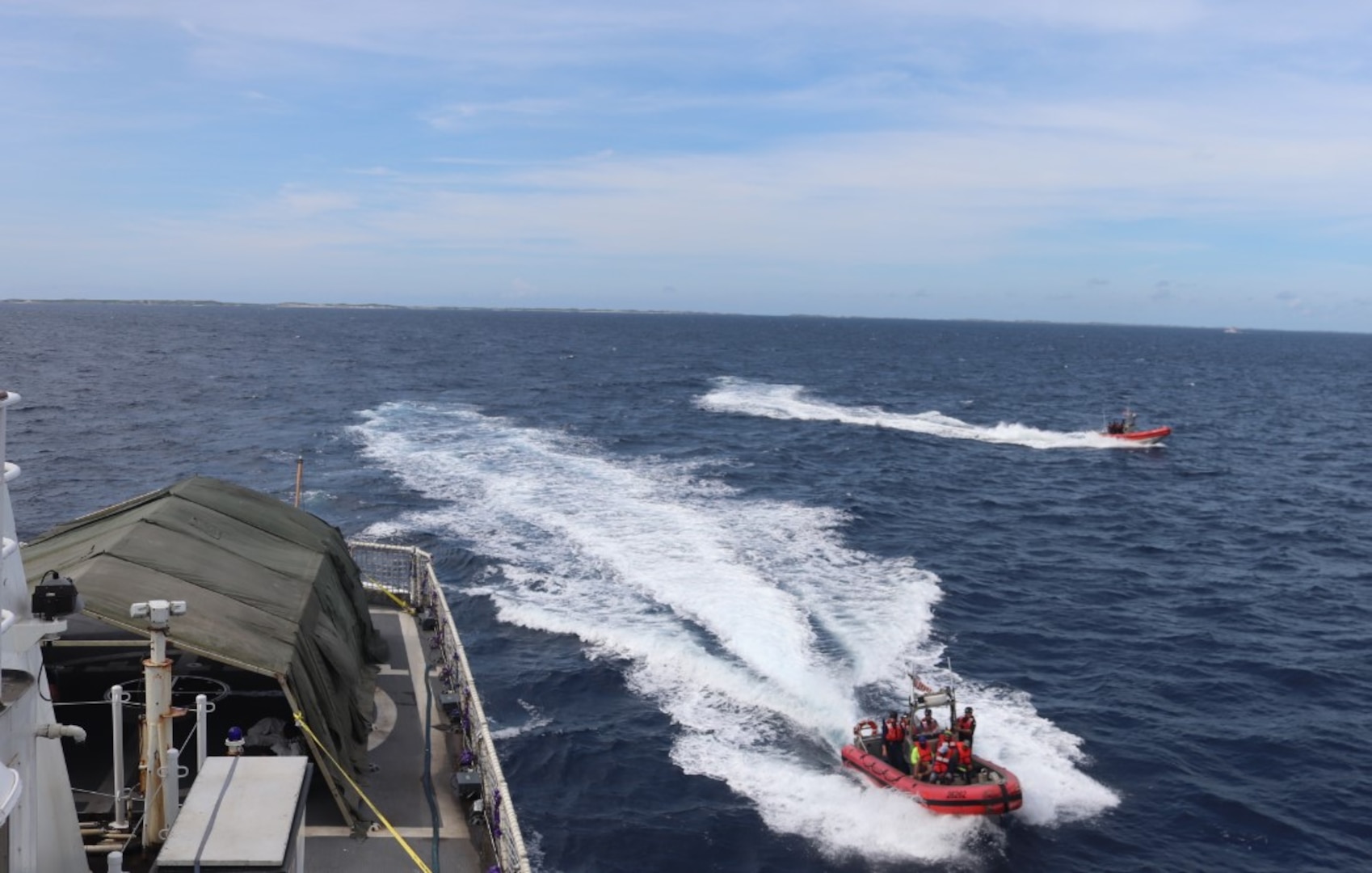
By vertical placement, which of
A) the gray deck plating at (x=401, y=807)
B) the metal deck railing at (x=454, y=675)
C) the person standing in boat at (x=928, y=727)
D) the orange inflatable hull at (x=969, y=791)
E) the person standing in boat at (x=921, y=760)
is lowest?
the orange inflatable hull at (x=969, y=791)

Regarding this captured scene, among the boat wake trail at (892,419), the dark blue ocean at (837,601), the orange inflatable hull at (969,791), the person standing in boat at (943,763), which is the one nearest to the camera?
the orange inflatable hull at (969,791)

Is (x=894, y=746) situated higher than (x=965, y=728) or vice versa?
(x=965, y=728)

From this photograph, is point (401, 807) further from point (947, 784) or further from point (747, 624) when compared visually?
point (747, 624)

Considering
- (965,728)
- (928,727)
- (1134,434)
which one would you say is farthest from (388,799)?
(1134,434)

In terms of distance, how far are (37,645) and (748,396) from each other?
88.8 metres

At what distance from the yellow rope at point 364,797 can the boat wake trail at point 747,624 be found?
405 inches

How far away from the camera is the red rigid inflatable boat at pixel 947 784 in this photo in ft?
71.6

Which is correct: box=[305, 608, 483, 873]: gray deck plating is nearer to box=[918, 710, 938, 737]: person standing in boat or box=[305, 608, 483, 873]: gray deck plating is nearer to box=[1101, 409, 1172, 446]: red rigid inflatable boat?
box=[918, 710, 938, 737]: person standing in boat

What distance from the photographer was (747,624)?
3050 cm

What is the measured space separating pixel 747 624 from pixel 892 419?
2222 inches

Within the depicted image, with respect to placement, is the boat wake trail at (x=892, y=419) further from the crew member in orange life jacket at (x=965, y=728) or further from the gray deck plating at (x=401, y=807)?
the gray deck plating at (x=401, y=807)

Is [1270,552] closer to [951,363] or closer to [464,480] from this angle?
[464,480]

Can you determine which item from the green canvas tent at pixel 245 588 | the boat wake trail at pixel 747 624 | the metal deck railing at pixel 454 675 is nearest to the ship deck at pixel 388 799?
the metal deck railing at pixel 454 675

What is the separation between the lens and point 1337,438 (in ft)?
282
